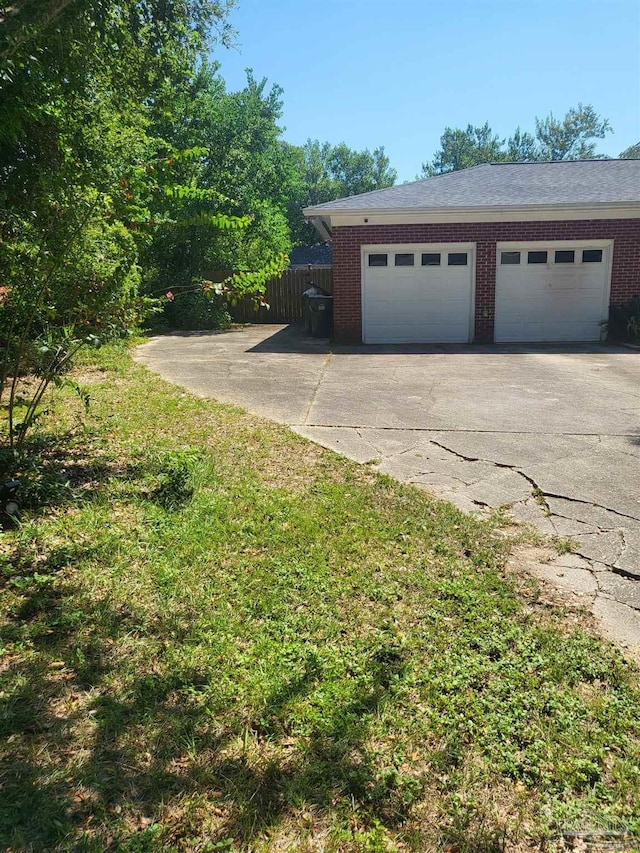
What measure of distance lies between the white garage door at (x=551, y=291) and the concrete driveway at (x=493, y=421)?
99 cm

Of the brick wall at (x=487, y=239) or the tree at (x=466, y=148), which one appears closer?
the brick wall at (x=487, y=239)

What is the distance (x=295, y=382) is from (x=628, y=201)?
29.3 feet

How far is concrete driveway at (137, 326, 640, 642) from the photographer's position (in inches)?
164

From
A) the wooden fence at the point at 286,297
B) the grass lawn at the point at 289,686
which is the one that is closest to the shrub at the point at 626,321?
the wooden fence at the point at 286,297

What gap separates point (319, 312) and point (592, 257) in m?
6.59

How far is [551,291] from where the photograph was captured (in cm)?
1410

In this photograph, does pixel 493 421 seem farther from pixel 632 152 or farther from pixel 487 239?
pixel 632 152

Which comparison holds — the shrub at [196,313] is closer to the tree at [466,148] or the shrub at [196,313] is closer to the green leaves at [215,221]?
the green leaves at [215,221]

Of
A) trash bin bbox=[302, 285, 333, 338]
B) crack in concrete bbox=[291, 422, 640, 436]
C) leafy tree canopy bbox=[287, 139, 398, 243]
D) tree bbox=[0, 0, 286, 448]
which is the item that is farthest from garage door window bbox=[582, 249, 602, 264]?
leafy tree canopy bbox=[287, 139, 398, 243]

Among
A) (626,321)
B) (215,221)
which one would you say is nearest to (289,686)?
(215,221)

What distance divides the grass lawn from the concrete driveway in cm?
54

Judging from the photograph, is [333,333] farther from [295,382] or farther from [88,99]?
[88,99]

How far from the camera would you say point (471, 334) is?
14.3 m

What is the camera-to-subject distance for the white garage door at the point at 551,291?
45.6 feet
